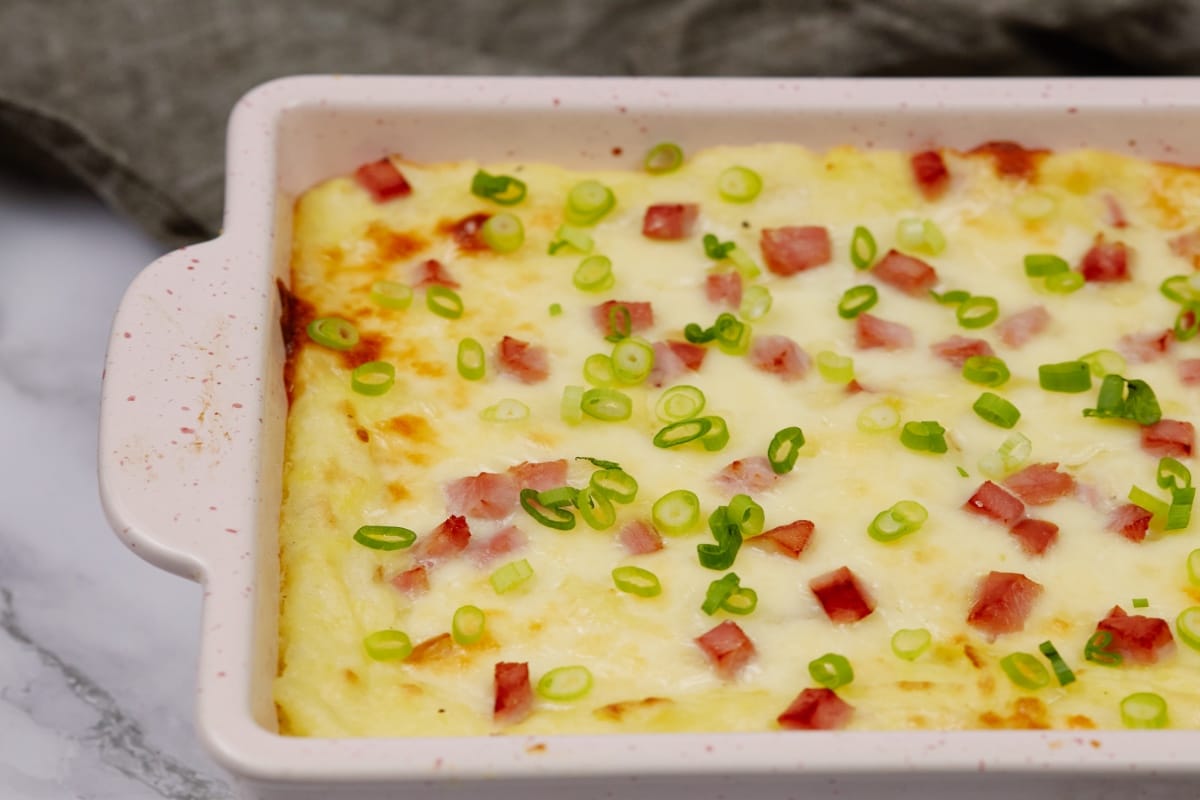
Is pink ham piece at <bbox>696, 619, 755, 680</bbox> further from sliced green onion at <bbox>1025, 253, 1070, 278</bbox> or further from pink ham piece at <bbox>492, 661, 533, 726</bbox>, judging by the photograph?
sliced green onion at <bbox>1025, 253, 1070, 278</bbox>

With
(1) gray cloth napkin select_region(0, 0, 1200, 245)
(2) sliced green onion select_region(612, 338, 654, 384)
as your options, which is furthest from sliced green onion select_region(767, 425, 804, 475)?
(1) gray cloth napkin select_region(0, 0, 1200, 245)

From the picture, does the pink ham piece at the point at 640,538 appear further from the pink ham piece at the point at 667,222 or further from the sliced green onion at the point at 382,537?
the pink ham piece at the point at 667,222

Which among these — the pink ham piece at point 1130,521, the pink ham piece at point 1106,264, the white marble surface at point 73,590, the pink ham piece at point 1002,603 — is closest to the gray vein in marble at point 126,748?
the white marble surface at point 73,590

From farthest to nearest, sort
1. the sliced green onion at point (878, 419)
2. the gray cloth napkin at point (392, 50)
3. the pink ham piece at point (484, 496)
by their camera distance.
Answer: the gray cloth napkin at point (392, 50)
the sliced green onion at point (878, 419)
the pink ham piece at point (484, 496)

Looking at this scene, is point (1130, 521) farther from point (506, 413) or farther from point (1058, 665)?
Result: point (506, 413)

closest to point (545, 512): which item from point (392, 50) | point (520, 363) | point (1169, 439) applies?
point (520, 363)

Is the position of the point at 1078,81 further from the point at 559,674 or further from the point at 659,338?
the point at 559,674
